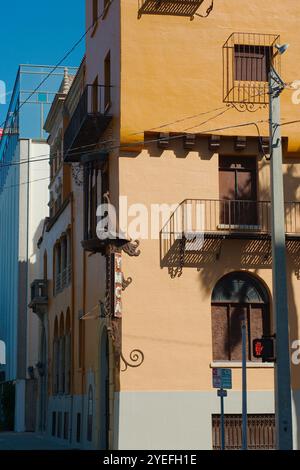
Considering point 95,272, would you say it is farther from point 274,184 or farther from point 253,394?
point 274,184

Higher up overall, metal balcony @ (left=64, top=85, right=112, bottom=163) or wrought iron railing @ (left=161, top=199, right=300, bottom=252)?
metal balcony @ (left=64, top=85, right=112, bottom=163)

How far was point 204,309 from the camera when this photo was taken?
28.0 m

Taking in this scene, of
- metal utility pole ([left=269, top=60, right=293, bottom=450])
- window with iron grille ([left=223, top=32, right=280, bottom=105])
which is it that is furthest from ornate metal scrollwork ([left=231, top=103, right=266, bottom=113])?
metal utility pole ([left=269, top=60, right=293, bottom=450])

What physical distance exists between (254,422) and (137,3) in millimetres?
13111

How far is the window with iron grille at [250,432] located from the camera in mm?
27516

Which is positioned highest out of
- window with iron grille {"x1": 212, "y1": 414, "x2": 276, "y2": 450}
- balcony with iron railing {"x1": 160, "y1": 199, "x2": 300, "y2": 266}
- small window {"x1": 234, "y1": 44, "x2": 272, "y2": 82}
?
small window {"x1": 234, "y1": 44, "x2": 272, "y2": 82}

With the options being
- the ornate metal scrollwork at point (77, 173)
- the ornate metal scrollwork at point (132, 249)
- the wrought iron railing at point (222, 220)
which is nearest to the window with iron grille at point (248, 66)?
the wrought iron railing at point (222, 220)

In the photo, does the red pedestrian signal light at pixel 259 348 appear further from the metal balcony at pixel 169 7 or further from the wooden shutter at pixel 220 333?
the metal balcony at pixel 169 7

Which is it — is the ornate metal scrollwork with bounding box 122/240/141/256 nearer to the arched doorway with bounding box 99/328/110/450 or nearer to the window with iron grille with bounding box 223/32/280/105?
the arched doorway with bounding box 99/328/110/450

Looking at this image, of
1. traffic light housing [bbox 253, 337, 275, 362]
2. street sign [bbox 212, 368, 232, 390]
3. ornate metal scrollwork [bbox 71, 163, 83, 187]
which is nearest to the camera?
traffic light housing [bbox 253, 337, 275, 362]

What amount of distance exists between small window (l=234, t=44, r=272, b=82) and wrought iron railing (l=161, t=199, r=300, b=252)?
3979 mm

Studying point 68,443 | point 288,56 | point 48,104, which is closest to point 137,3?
point 288,56

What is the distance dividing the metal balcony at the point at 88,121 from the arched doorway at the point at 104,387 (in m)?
6.38

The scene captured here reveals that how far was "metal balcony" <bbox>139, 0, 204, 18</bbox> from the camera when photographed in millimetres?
28938
